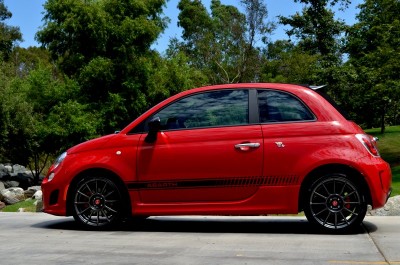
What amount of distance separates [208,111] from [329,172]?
5.38 feet

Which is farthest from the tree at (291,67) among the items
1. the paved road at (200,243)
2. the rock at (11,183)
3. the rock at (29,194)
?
the paved road at (200,243)

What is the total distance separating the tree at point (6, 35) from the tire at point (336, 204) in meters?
54.2

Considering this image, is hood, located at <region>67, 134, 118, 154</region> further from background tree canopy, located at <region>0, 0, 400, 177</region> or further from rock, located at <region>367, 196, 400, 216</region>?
background tree canopy, located at <region>0, 0, 400, 177</region>

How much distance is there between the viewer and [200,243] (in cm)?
624

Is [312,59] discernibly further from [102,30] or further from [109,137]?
[109,137]

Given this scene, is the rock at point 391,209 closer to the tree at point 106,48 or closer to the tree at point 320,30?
the tree at point 106,48

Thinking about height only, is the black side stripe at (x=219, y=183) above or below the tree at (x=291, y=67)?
below

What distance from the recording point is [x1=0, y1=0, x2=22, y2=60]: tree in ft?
188

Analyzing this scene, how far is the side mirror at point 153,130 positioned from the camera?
7203 mm

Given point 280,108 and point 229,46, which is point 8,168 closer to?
point 229,46

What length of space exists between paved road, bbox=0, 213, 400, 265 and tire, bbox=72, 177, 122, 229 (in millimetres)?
184

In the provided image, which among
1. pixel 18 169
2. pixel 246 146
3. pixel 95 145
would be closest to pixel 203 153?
pixel 246 146

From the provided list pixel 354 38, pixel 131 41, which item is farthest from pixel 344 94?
pixel 131 41

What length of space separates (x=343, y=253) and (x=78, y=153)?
3.64 metres
